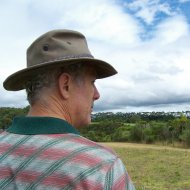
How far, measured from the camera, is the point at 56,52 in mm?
1245

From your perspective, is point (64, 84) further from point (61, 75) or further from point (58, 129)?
point (58, 129)

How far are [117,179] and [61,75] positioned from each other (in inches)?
12.7

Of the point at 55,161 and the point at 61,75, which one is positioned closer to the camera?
the point at 55,161

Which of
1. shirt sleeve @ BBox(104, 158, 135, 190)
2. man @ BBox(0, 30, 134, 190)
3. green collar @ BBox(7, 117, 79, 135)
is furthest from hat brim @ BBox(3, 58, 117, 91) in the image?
shirt sleeve @ BBox(104, 158, 135, 190)

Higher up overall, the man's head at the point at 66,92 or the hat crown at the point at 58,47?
the hat crown at the point at 58,47

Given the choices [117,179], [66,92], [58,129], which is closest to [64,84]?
[66,92]

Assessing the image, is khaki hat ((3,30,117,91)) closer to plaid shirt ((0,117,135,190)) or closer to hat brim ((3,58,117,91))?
A: hat brim ((3,58,117,91))

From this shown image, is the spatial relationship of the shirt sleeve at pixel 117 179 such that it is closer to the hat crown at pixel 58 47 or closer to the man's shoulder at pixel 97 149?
the man's shoulder at pixel 97 149

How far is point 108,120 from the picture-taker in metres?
46.6

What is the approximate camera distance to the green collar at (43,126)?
119cm

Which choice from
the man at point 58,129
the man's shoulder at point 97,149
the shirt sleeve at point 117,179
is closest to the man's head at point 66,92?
the man at point 58,129

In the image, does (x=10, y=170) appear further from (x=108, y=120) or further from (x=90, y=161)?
(x=108, y=120)

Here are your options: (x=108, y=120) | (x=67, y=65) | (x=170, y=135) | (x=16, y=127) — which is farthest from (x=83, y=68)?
(x=108, y=120)

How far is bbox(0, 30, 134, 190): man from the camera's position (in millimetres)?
1113
